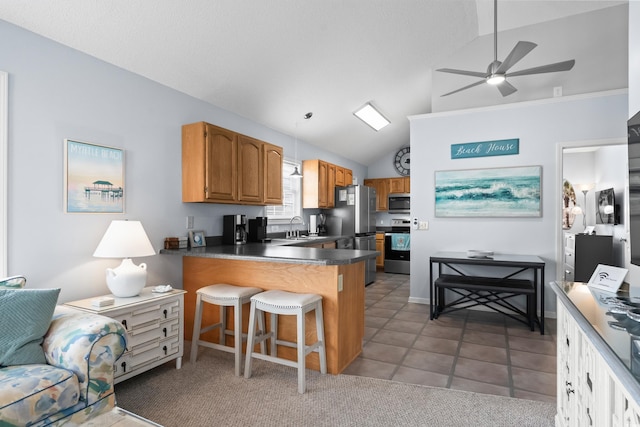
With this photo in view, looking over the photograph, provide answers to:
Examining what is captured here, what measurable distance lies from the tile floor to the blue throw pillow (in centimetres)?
204

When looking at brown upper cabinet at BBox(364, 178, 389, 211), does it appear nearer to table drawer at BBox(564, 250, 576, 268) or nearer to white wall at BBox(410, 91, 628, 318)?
white wall at BBox(410, 91, 628, 318)

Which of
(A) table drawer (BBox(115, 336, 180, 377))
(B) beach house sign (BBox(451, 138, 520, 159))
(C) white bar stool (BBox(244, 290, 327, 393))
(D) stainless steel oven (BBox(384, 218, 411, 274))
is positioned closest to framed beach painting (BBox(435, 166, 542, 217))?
(B) beach house sign (BBox(451, 138, 520, 159))

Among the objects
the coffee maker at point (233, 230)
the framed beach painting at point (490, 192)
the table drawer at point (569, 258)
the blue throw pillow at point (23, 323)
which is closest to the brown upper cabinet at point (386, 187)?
the framed beach painting at point (490, 192)

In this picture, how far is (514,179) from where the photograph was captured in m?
4.40

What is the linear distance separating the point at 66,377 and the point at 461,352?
2937 millimetres

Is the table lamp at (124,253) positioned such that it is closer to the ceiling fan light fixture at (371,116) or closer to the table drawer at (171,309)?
the table drawer at (171,309)

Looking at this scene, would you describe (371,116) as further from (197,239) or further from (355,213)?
(197,239)

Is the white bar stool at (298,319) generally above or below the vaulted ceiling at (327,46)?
below

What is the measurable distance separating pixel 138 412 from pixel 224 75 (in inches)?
118

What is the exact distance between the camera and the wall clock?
26.0ft

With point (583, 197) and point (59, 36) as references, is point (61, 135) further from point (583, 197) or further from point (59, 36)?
point (583, 197)

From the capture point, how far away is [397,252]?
7.20 m

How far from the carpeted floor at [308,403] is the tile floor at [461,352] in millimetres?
177

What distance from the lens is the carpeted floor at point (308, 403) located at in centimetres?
209
